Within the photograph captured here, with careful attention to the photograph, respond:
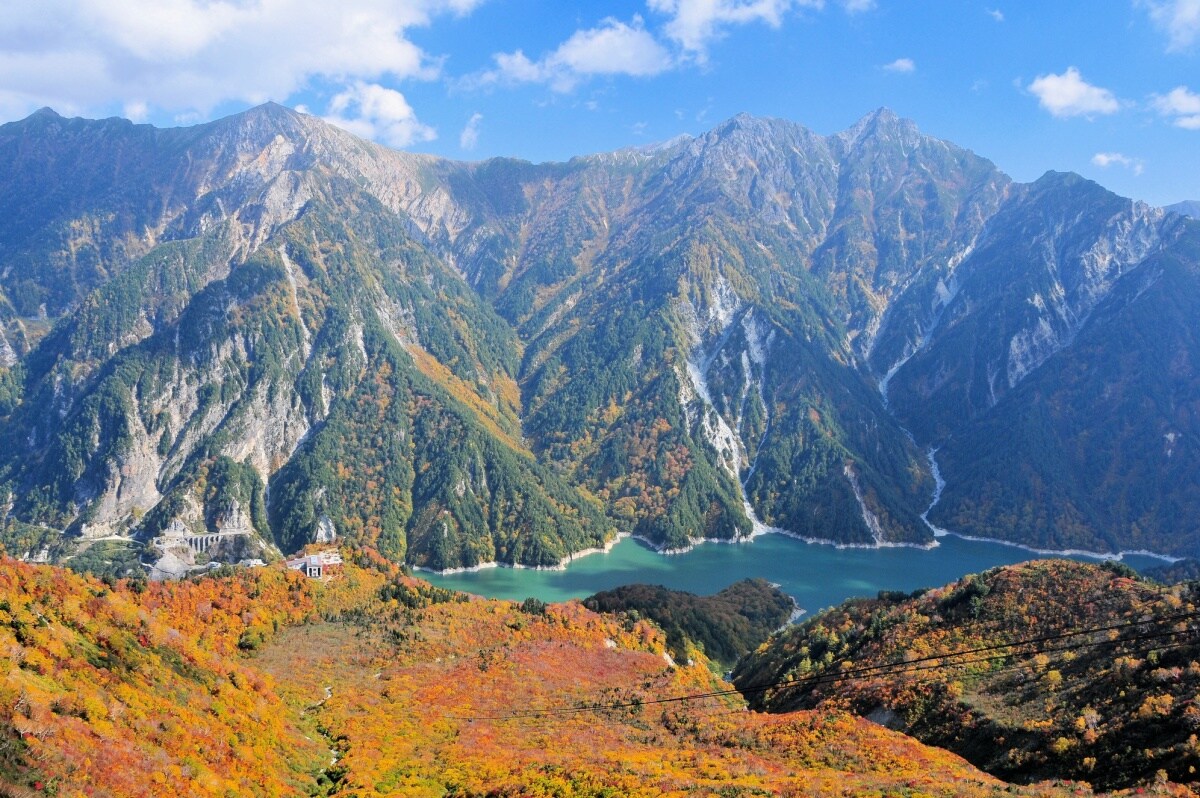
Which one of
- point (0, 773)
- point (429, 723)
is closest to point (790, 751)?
point (429, 723)

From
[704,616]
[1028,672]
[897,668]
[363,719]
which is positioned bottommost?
[704,616]

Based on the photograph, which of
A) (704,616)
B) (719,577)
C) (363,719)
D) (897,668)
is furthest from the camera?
(719,577)

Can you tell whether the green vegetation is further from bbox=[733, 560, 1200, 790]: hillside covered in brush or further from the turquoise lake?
bbox=[733, 560, 1200, 790]: hillside covered in brush

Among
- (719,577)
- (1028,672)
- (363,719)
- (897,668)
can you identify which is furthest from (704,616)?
→ (363,719)

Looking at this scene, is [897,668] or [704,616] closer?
[897,668]

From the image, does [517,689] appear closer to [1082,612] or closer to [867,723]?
[867,723]

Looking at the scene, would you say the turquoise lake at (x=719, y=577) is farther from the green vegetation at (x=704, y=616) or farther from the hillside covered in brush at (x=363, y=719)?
the hillside covered in brush at (x=363, y=719)

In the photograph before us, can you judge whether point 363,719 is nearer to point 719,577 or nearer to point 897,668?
point 897,668

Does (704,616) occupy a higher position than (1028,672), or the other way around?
(1028,672)
